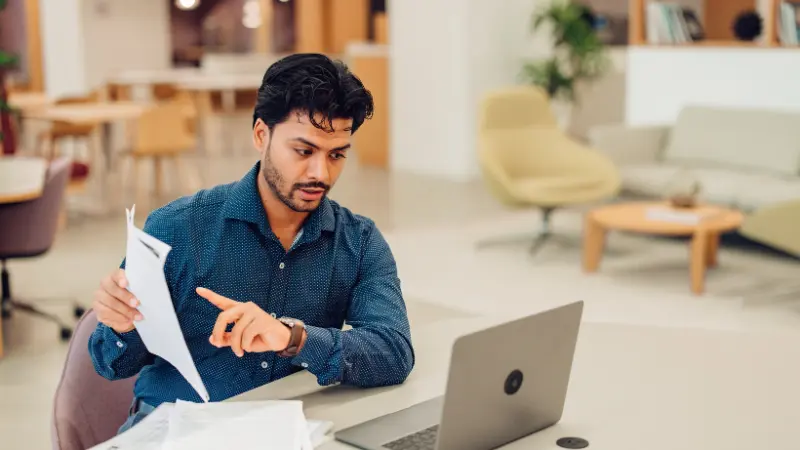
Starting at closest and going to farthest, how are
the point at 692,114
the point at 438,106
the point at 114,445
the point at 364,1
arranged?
1. the point at 114,445
2. the point at 692,114
3. the point at 438,106
4. the point at 364,1

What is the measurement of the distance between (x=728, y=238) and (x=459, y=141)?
3.46 metres

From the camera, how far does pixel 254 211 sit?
2170 millimetres

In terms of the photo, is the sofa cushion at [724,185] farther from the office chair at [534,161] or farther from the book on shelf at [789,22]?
the book on shelf at [789,22]

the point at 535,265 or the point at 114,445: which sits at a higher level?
the point at 114,445

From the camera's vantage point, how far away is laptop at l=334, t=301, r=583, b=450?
5.15 feet

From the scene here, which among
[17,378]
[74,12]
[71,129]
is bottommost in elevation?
[17,378]

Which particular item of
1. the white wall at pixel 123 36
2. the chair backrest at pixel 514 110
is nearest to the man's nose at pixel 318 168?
the chair backrest at pixel 514 110

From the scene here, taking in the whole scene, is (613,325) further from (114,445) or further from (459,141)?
(459,141)

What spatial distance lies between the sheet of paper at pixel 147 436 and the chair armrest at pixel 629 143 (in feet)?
20.6

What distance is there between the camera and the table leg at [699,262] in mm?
6000

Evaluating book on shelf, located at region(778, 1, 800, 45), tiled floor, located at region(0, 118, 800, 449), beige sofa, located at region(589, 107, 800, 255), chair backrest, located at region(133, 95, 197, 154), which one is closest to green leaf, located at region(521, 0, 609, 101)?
tiled floor, located at region(0, 118, 800, 449)

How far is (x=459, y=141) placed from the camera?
33.5 feet

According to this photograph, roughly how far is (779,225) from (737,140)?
2.11 meters

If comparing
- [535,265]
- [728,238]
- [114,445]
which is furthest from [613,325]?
[728,238]
